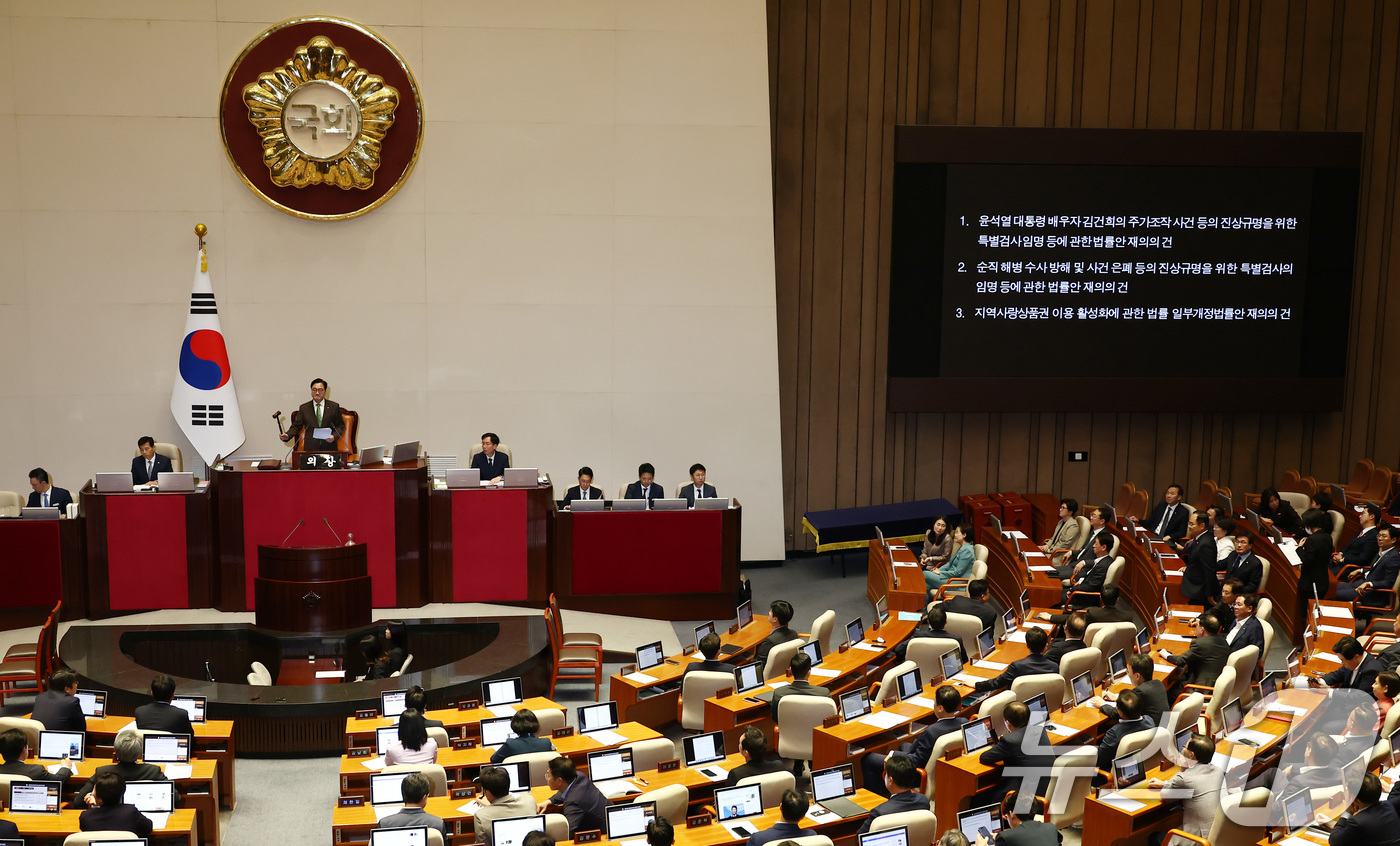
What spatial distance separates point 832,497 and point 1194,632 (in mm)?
5801

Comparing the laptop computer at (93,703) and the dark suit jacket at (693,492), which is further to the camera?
the dark suit jacket at (693,492)

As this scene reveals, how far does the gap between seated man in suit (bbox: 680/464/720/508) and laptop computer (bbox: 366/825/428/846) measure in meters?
6.41

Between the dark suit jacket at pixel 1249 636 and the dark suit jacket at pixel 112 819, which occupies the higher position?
the dark suit jacket at pixel 1249 636

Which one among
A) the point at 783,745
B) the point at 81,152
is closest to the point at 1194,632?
the point at 783,745

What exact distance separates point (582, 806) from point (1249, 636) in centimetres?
525

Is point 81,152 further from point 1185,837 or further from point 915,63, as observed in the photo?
point 1185,837

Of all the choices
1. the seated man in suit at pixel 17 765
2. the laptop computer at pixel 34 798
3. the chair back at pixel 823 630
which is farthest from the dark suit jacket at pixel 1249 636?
the laptop computer at pixel 34 798

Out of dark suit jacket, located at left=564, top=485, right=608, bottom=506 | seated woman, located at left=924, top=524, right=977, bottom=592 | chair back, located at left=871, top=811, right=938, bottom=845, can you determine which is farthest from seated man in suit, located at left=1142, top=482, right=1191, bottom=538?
chair back, located at left=871, top=811, right=938, bottom=845

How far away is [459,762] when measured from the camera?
7250mm

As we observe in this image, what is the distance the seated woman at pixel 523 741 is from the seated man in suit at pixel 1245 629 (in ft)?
16.3

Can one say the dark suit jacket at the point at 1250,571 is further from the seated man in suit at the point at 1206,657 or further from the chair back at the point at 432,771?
the chair back at the point at 432,771

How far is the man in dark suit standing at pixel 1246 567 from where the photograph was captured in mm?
10234

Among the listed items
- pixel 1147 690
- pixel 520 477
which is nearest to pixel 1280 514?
pixel 1147 690

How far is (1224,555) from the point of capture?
37.1ft
